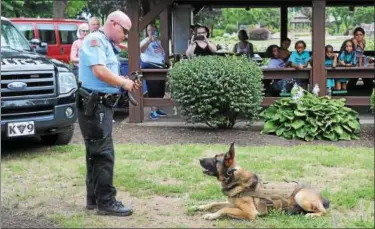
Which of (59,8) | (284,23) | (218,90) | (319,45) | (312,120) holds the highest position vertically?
(59,8)

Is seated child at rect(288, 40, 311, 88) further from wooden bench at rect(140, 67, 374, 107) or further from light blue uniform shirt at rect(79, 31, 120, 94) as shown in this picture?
light blue uniform shirt at rect(79, 31, 120, 94)

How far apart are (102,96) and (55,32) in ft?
58.1

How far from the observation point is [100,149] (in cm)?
470

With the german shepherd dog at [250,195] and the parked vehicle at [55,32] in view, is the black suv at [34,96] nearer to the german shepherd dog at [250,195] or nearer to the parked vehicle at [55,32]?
the german shepherd dog at [250,195]

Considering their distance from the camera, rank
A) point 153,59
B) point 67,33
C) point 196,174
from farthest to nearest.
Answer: point 67,33 < point 153,59 < point 196,174

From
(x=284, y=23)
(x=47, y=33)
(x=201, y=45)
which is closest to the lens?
(x=201, y=45)

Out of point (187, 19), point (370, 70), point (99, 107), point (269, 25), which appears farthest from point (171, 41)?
point (269, 25)

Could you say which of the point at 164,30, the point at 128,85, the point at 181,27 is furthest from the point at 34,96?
the point at 181,27

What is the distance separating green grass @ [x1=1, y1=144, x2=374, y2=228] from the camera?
186 inches

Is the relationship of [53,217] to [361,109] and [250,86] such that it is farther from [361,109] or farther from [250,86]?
[361,109]

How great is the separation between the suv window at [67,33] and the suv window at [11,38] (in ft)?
43.3

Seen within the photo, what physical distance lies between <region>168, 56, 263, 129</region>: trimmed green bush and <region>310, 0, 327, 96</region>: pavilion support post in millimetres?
1495

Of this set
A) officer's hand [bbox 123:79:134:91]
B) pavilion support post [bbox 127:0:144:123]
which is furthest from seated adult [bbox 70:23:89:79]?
officer's hand [bbox 123:79:134:91]

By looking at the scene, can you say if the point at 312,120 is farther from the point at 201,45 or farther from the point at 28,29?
the point at 28,29
